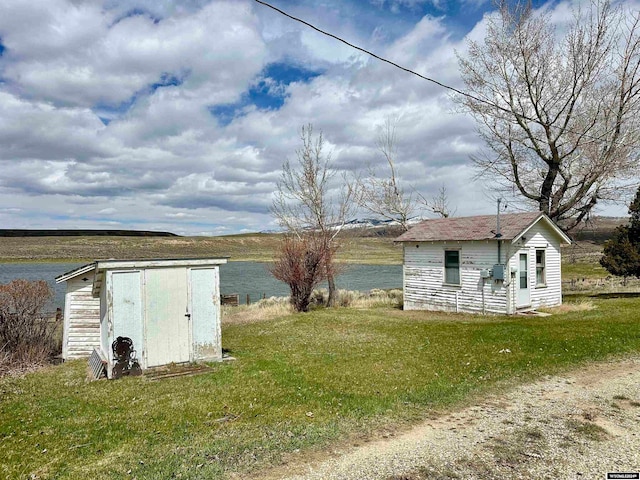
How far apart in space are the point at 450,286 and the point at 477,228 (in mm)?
2531

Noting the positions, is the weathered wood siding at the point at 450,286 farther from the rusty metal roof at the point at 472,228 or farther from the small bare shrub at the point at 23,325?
the small bare shrub at the point at 23,325

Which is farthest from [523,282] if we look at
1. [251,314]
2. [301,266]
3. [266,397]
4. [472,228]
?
[266,397]

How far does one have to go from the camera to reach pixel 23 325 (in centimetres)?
1091

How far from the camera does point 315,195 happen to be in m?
25.0

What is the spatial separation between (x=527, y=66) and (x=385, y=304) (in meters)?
12.8

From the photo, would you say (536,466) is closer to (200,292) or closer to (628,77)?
(200,292)

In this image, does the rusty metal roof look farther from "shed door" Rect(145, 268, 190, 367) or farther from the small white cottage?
"shed door" Rect(145, 268, 190, 367)

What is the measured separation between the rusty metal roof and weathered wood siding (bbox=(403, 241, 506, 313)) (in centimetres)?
31

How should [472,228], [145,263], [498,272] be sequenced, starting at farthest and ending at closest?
[472,228], [498,272], [145,263]

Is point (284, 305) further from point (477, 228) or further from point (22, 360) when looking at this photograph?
point (22, 360)

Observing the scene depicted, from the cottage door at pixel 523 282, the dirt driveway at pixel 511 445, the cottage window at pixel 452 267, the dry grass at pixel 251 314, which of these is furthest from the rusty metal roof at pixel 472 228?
the dirt driveway at pixel 511 445

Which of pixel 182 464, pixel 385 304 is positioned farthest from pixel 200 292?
pixel 385 304

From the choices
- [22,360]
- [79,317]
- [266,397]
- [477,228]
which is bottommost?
[22,360]

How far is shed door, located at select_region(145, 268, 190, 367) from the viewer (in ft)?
29.8
